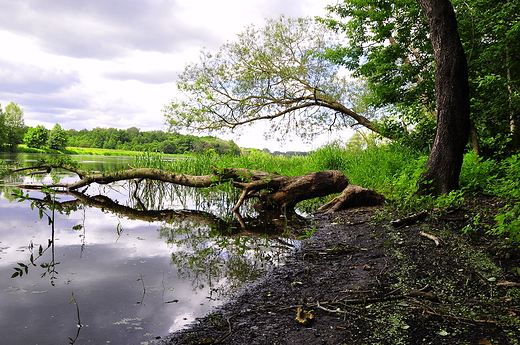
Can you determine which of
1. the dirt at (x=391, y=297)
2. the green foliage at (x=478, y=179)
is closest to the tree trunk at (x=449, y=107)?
the green foliage at (x=478, y=179)

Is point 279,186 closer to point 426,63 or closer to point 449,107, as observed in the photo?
point 449,107

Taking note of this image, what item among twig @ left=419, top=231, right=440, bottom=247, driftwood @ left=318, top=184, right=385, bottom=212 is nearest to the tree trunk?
twig @ left=419, top=231, right=440, bottom=247

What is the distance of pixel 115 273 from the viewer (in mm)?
3678

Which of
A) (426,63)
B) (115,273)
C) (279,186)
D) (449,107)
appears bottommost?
(115,273)

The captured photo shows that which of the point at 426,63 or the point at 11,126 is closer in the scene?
the point at 426,63

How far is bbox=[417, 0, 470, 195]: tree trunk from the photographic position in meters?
5.12

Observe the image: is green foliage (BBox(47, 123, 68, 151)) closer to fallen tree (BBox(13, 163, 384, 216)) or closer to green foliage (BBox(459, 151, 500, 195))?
fallen tree (BBox(13, 163, 384, 216))

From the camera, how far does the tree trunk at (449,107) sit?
5121mm

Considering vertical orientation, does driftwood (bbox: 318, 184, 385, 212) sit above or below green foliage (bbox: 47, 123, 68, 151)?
below

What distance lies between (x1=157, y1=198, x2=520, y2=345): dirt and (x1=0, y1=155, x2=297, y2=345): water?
0.38 meters

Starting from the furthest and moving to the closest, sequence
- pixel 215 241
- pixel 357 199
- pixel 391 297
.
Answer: pixel 357 199
pixel 215 241
pixel 391 297

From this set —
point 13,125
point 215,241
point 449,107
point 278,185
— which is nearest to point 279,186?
point 278,185

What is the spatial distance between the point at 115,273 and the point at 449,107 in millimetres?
5460

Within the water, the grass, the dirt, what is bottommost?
the water
